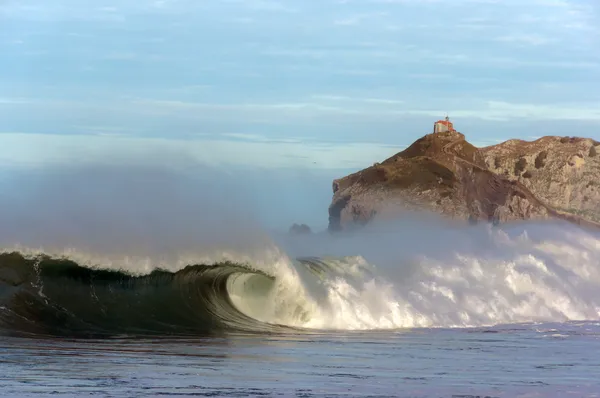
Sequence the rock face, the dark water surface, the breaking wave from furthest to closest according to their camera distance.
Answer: the rock face < the breaking wave < the dark water surface

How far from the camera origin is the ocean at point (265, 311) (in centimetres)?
1670

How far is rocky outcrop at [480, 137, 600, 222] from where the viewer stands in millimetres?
176125

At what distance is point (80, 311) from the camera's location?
25.7m

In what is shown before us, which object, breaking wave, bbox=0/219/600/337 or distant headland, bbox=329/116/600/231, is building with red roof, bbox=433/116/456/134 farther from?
breaking wave, bbox=0/219/600/337

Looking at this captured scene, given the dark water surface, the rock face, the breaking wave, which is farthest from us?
the rock face

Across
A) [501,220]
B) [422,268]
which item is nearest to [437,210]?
[501,220]

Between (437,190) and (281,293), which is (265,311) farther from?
(437,190)

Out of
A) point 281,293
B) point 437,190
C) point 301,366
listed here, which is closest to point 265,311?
point 281,293

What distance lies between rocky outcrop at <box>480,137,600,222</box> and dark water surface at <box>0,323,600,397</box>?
15536cm

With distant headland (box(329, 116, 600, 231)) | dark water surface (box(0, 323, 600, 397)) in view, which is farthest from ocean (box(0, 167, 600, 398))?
distant headland (box(329, 116, 600, 231))

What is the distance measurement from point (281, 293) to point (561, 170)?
15538cm

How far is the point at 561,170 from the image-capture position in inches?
7028

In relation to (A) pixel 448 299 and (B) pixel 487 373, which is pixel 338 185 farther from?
(B) pixel 487 373

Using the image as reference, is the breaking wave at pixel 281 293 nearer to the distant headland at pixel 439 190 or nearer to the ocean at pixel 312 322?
the ocean at pixel 312 322
